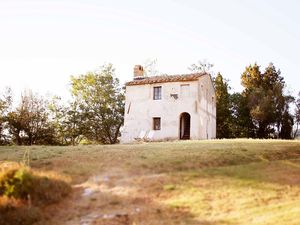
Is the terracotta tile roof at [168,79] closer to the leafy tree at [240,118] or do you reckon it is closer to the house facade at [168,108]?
the house facade at [168,108]

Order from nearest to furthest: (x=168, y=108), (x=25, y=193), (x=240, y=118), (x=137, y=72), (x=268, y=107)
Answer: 1. (x=25, y=193)
2. (x=168, y=108)
3. (x=137, y=72)
4. (x=268, y=107)
5. (x=240, y=118)

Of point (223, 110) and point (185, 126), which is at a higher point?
point (223, 110)

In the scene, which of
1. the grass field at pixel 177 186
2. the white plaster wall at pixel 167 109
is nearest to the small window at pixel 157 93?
the white plaster wall at pixel 167 109

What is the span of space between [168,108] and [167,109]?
0.43ft

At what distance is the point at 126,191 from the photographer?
12.1 meters

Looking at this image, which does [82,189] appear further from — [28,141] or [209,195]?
[28,141]

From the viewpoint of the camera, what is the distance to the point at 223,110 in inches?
1764

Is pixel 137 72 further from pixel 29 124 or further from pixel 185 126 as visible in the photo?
pixel 29 124

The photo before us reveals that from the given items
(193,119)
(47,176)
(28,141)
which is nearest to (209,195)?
(47,176)

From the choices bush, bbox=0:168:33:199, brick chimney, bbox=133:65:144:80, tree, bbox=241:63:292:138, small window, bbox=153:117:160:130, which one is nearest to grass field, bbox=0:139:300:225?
bush, bbox=0:168:33:199

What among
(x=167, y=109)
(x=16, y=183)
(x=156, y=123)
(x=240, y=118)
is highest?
(x=167, y=109)


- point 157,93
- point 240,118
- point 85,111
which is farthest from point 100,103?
point 240,118

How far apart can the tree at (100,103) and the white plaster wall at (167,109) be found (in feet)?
26.0

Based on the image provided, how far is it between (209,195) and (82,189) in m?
4.27
